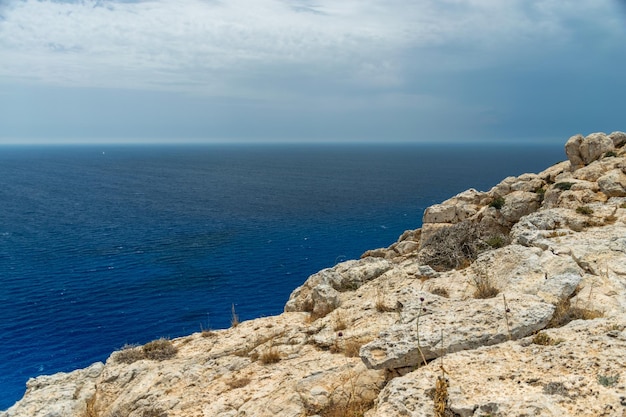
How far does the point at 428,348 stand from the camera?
28.9 ft

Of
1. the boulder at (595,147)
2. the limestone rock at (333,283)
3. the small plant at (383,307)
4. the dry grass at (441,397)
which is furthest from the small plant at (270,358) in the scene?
the boulder at (595,147)

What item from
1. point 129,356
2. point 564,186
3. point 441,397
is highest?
point 564,186

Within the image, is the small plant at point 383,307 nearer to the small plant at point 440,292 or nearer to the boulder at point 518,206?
the small plant at point 440,292

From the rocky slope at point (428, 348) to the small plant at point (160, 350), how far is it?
51 millimetres

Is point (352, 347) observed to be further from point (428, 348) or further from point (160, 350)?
point (160, 350)

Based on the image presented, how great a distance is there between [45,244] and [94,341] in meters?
38.2

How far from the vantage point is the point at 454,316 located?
9.84m

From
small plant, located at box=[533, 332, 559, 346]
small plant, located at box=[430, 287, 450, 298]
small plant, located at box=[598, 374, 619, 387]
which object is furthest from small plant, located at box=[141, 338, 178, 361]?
small plant, located at box=[598, 374, 619, 387]

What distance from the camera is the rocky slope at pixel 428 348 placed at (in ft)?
24.3

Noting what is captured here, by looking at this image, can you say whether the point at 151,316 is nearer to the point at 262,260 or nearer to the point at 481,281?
the point at 262,260

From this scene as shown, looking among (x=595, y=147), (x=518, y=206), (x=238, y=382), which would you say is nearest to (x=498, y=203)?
(x=518, y=206)

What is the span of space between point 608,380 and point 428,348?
304cm

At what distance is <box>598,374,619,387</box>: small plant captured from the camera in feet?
22.5

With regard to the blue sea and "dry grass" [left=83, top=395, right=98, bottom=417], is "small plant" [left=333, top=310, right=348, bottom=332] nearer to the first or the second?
"dry grass" [left=83, top=395, right=98, bottom=417]
